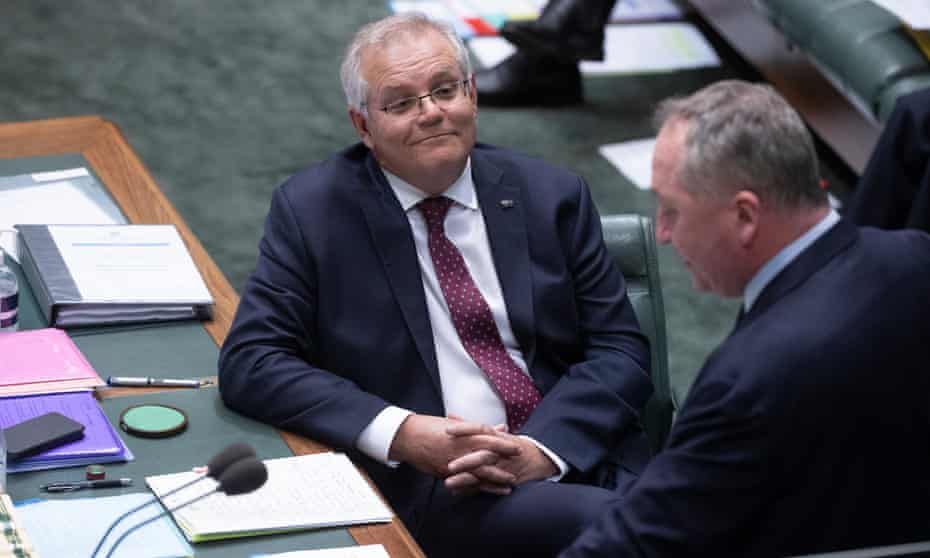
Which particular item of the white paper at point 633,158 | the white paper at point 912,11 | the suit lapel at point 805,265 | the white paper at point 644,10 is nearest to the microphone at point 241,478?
the suit lapel at point 805,265

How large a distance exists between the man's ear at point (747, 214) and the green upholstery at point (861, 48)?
7.98ft

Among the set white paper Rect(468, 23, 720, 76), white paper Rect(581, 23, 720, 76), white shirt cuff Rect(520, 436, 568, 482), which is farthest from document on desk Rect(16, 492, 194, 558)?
white paper Rect(581, 23, 720, 76)

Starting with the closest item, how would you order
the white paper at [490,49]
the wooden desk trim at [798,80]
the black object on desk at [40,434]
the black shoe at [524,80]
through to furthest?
the black object on desk at [40,434]
the wooden desk trim at [798,80]
the black shoe at [524,80]
the white paper at [490,49]

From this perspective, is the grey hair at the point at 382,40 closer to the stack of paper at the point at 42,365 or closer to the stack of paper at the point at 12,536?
the stack of paper at the point at 42,365

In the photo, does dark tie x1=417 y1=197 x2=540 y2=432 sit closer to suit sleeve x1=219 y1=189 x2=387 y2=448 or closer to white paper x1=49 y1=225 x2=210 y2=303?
suit sleeve x1=219 y1=189 x2=387 y2=448

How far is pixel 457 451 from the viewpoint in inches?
95.3

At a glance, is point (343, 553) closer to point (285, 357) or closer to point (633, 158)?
point (285, 357)

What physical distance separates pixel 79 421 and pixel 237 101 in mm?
2963

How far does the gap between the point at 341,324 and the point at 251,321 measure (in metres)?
0.16

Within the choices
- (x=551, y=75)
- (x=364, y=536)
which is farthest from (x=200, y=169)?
(x=364, y=536)

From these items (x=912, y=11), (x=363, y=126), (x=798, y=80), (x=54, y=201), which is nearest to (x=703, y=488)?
(x=363, y=126)

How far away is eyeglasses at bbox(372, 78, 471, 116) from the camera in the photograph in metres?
2.60

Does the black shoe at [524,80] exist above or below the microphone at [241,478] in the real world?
above

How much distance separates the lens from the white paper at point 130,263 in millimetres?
2619
